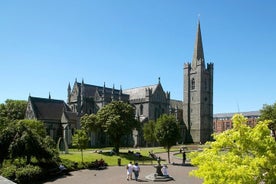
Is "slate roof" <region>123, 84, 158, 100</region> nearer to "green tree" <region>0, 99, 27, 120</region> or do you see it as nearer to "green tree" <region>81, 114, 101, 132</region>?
"green tree" <region>0, 99, 27, 120</region>

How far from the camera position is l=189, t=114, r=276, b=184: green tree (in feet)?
36.5

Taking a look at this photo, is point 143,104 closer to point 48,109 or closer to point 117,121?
point 48,109

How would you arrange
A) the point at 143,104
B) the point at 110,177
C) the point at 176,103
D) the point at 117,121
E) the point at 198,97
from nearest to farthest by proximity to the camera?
the point at 110,177, the point at 117,121, the point at 143,104, the point at 198,97, the point at 176,103

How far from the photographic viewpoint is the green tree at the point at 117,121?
50.0m

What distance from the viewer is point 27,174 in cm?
2883

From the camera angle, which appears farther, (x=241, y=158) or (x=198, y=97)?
(x=198, y=97)

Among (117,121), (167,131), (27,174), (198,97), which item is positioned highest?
(198,97)

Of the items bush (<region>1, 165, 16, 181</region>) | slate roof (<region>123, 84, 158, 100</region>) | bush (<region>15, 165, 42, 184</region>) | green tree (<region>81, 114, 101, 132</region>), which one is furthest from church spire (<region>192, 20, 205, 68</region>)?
bush (<region>1, 165, 16, 181</region>)

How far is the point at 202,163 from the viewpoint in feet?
41.6

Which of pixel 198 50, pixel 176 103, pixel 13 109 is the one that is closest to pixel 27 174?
pixel 13 109

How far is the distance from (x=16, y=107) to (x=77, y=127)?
66.5 feet

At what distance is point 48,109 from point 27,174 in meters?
43.7

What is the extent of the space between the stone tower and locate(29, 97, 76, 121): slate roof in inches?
1486

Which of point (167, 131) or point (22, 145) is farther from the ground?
point (167, 131)
